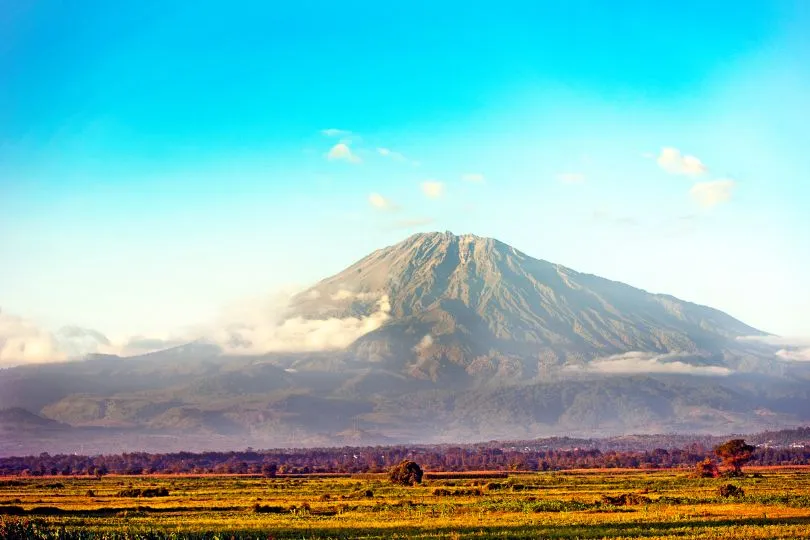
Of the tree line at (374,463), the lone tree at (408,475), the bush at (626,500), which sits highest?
the bush at (626,500)

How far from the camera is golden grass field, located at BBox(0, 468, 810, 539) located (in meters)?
45.6

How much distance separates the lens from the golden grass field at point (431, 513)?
45.6m

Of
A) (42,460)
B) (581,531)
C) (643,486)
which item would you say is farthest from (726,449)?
(42,460)

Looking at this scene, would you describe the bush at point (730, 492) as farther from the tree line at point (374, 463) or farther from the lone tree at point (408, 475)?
the tree line at point (374, 463)

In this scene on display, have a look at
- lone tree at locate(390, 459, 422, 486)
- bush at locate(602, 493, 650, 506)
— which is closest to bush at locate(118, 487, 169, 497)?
lone tree at locate(390, 459, 422, 486)

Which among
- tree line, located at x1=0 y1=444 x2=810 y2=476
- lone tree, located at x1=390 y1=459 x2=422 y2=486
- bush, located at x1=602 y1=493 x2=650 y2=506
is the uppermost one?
bush, located at x1=602 y1=493 x2=650 y2=506

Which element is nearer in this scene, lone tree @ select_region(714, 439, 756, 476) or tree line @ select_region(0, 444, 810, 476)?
lone tree @ select_region(714, 439, 756, 476)

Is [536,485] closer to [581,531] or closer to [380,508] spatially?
[380,508]

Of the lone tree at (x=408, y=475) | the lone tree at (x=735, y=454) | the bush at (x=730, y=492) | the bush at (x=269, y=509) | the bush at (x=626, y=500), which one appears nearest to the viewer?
the bush at (x=269, y=509)

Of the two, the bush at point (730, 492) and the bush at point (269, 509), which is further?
the bush at point (730, 492)

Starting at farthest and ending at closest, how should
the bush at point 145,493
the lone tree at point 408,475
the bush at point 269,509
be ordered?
the lone tree at point 408,475, the bush at point 145,493, the bush at point 269,509

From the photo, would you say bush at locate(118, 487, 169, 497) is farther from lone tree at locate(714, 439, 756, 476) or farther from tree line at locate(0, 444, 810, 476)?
lone tree at locate(714, 439, 756, 476)

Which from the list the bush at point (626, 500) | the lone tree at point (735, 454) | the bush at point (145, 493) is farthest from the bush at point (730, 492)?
the bush at point (145, 493)

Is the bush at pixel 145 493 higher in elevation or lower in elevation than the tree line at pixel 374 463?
higher
